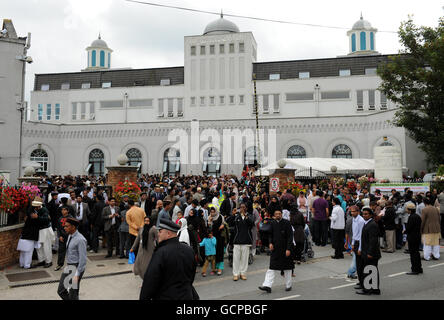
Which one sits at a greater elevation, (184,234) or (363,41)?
(363,41)

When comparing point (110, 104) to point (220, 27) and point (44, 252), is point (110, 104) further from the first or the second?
point (44, 252)

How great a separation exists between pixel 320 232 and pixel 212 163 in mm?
27247

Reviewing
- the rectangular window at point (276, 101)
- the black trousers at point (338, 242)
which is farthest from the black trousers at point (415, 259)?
the rectangular window at point (276, 101)

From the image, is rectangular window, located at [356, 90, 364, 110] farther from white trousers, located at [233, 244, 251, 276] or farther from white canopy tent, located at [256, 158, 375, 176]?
white trousers, located at [233, 244, 251, 276]

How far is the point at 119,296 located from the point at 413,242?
24.2ft

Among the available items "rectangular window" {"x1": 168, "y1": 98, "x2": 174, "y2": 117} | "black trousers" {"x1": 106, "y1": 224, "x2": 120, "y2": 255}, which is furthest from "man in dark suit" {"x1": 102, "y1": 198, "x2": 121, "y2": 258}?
"rectangular window" {"x1": 168, "y1": 98, "x2": 174, "y2": 117}

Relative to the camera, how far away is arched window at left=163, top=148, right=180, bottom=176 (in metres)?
41.7

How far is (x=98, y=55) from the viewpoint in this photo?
63.5 metres

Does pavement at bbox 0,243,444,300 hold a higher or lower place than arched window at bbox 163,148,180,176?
lower

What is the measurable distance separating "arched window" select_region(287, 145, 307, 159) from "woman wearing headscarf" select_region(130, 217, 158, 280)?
3303cm

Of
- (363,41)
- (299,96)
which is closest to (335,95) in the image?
(299,96)

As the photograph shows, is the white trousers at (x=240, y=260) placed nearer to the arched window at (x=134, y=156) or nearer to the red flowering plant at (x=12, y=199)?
the red flowering plant at (x=12, y=199)

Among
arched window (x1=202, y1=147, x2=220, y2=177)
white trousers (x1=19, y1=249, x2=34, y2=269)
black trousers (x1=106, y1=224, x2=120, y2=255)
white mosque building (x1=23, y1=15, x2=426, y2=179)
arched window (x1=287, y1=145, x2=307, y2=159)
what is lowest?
white trousers (x1=19, y1=249, x2=34, y2=269)
